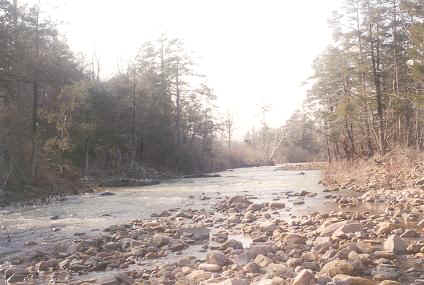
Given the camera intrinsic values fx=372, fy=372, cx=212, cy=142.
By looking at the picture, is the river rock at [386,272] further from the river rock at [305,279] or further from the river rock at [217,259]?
the river rock at [217,259]

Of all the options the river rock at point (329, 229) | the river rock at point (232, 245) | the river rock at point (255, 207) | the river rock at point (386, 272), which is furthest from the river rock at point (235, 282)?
the river rock at point (255, 207)

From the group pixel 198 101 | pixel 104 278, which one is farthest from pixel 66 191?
pixel 198 101

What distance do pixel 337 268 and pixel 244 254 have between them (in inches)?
54.3

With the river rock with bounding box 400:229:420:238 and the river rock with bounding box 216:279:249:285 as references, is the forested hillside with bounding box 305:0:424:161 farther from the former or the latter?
the river rock with bounding box 216:279:249:285

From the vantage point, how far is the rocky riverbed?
4023 millimetres

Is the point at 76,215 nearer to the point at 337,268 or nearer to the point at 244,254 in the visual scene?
the point at 244,254

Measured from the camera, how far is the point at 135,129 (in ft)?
101

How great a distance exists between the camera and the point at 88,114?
25953mm

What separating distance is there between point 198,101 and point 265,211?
2853cm

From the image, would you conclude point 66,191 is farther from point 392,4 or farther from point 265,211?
point 392,4

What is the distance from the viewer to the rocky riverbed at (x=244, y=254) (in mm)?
4023

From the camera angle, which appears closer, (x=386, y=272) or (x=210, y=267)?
(x=386, y=272)

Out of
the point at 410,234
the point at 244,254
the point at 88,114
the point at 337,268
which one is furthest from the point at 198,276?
the point at 88,114

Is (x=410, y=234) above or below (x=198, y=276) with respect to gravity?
above
